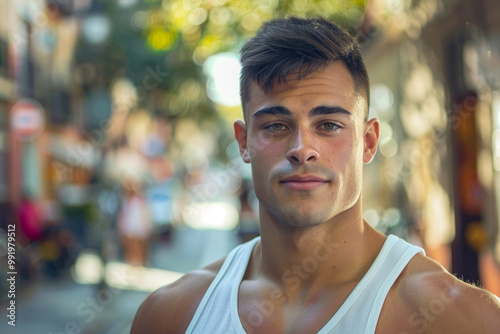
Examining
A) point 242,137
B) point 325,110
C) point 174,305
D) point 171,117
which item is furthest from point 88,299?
point 171,117

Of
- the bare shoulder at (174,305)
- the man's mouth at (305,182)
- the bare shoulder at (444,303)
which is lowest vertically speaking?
the bare shoulder at (174,305)

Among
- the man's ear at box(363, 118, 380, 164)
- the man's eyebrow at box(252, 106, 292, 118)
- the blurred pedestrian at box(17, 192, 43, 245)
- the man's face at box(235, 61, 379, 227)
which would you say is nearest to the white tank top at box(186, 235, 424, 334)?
the man's face at box(235, 61, 379, 227)

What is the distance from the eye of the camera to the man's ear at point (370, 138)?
229 centimetres

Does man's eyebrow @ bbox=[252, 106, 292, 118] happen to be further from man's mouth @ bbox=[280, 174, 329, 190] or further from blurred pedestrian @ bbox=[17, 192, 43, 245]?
blurred pedestrian @ bbox=[17, 192, 43, 245]

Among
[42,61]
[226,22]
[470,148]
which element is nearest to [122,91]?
[42,61]

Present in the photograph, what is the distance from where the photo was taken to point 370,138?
7.57ft

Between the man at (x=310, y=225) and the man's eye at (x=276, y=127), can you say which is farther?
the man's eye at (x=276, y=127)

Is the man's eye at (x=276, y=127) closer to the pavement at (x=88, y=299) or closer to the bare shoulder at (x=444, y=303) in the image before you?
the bare shoulder at (x=444, y=303)

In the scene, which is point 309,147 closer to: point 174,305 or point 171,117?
point 174,305

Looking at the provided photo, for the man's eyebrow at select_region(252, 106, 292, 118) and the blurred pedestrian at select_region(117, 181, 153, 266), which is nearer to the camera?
the man's eyebrow at select_region(252, 106, 292, 118)

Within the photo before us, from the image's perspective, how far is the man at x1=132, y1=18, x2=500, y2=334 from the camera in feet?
6.39

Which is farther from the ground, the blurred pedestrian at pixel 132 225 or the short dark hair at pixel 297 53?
the short dark hair at pixel 297 53

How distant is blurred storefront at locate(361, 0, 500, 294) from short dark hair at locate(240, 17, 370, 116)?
3995mm

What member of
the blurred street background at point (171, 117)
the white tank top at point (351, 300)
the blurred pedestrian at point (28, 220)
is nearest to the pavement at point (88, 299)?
the blurred street background at point (171, 117)
